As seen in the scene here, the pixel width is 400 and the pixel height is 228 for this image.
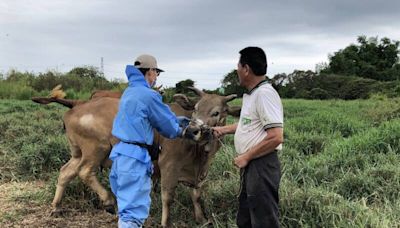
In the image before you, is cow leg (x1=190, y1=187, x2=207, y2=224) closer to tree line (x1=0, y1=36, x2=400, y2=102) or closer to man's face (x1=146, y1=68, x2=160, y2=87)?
man's face (x1=146, y1=68, x2=160, y2=87)

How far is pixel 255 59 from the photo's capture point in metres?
3.97

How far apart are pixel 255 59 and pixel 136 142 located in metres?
1.37

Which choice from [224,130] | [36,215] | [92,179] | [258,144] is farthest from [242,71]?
[36,215]

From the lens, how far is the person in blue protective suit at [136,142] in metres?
4.44

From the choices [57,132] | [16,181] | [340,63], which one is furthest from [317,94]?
[16,181]

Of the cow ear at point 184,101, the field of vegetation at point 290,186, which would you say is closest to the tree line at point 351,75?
the field of vegetation at point 290,186

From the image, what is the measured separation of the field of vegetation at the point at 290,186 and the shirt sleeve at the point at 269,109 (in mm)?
1388

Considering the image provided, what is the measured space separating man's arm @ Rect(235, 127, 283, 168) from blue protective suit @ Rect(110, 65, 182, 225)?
40.8 inches

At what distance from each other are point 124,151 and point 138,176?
0.26 metres

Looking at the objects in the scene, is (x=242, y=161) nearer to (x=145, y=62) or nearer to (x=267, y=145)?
(x=267, y=145)

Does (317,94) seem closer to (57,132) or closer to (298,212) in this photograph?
(57,132)

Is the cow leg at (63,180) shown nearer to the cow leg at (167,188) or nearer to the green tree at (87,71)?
the cow leg at (167,188)

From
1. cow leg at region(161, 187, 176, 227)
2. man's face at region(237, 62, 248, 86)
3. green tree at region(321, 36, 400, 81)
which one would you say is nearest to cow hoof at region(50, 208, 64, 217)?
cow leg at region(161, 187, 176, 227)

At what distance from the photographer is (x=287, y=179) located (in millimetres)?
6039
